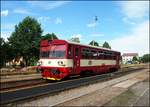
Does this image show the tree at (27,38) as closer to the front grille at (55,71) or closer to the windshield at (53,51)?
the windshield at (53,51)

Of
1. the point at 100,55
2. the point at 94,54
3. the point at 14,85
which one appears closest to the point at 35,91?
the point at 14,85

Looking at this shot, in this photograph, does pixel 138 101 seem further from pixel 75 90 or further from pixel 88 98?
pixel 75 90

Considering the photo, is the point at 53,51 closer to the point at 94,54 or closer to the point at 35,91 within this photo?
the point at 94,54

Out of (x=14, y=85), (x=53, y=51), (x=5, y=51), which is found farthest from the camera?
(x=5, y=51)

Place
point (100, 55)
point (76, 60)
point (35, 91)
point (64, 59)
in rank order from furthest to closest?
point (100, 55) → point (76, 60) → point (64, 59) → point (35, 91)

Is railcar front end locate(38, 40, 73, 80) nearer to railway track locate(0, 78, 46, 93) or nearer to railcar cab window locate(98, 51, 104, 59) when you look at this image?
railway track locate(0, 78, 46, 93)

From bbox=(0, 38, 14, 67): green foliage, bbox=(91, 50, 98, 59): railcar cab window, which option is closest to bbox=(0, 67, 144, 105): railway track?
bbox=(91, 50, 98, 59): railcar cab window

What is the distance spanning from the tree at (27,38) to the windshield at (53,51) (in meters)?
46.6

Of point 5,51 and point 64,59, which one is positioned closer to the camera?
point 64,59

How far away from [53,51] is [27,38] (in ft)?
165

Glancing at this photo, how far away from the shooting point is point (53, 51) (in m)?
18.9

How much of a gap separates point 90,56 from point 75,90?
703cm

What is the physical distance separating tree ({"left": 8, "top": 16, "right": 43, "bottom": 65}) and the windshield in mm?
46637

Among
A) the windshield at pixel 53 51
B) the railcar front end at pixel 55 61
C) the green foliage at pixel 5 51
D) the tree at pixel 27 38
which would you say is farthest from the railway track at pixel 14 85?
the tree at pixel 27 38
